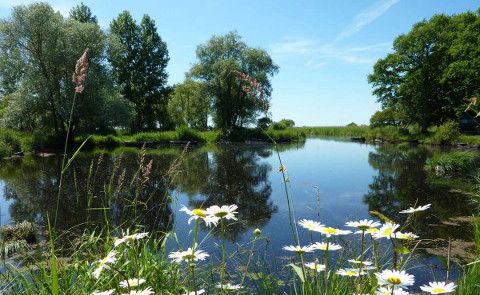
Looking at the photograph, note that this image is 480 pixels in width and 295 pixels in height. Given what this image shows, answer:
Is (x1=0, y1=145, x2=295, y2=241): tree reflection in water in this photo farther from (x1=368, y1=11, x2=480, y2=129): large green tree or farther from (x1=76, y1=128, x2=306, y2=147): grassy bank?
(x1=368, y1=11, x2=480, y2=129): large green tree

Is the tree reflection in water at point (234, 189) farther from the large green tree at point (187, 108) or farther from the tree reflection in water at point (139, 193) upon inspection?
the large green tree at point (187, 108)

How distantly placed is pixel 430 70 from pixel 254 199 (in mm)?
32605

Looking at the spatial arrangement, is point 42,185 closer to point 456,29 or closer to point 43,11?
point 43,11

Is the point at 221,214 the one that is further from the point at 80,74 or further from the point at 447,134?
the point at 447,134

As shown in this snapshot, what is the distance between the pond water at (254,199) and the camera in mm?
6383

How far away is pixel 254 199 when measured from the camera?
10820 mm

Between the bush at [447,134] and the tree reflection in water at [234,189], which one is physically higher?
the bush at [447,134]

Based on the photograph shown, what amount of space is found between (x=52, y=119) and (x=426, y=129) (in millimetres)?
33438

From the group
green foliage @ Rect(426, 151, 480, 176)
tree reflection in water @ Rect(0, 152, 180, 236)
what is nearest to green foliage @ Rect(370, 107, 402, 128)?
green foliage @ Rect(426, 151, 480, 176)

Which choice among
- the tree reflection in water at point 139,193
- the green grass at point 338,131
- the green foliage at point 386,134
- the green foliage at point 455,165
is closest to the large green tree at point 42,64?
the tree reflection in water at point 139,193

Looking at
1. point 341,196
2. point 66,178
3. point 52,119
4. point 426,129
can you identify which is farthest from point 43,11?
point 426,129

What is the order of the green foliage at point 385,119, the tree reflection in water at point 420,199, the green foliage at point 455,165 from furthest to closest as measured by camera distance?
1. the green foliage at point 385,119
2. the green foliage at point 455,165
3. the tree reflection in water at point 420,199

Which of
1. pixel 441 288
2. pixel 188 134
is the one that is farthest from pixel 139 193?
pixel 188 134

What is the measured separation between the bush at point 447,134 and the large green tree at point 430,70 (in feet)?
7.46
